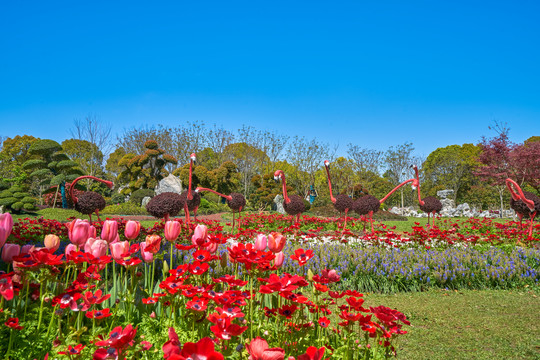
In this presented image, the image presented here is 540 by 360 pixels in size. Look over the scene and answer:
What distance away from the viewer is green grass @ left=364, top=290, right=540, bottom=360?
114 inches

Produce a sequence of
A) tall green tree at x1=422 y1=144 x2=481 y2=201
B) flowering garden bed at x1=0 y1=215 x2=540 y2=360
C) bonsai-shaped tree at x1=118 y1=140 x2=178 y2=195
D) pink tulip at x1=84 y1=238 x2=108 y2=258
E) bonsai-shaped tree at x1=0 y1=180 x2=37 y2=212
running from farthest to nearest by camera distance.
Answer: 1. tall green tree at x1=422 y1=144 x2=481 y2=201
2. bonsai-shaped tree at x1=118 y1=140 x2=178 y2=195
3. bonsai-shaped tree at x1=0 y1=180 x2=37 y2=212
4. pink tulip at x1=84 y1=238 x2=108 y2=258
5. flowering garden bed at x1=0 y1=215 x2=540 y2=360

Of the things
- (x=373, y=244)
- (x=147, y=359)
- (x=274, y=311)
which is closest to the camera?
(x=147, y=359)

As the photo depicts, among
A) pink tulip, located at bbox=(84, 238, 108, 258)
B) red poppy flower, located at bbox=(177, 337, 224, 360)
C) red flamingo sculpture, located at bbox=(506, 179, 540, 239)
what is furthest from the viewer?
red flamingo sculpture, located at bbox=(506, 179, 540, 239)

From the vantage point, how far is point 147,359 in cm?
146

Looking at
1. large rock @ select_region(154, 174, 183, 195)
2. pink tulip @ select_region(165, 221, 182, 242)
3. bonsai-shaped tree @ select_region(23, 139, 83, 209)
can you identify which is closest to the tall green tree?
large rock @ select_region(154, 174, 183, 195)

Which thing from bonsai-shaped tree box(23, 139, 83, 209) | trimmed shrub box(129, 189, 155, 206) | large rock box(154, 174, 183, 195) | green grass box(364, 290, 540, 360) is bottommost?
green grass box(364, 290, 540, 360)

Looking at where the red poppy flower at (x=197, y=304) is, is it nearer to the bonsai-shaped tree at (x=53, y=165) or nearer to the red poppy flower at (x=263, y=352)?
the red poppy flower at (x=263, y=352)

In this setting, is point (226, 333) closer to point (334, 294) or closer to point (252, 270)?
point (252, 270)

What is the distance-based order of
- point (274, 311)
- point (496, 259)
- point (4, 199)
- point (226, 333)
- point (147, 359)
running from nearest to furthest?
point (226, 333), point (147, 359), point (274, 311), point (496, 259), point (4, 199)

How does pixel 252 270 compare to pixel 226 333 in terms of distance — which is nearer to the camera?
pixel 226 333

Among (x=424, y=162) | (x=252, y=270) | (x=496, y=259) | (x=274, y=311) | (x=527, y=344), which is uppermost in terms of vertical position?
(x=424, y=162)

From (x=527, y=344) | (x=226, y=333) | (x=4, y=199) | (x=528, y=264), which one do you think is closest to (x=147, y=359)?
(x=226, y=333)

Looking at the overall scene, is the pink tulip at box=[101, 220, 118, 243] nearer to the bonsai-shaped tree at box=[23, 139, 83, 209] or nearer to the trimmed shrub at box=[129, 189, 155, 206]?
the bonsai-shaped tree at box=[23, 139, 83, 209]

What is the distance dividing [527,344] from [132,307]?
3.33 meters
